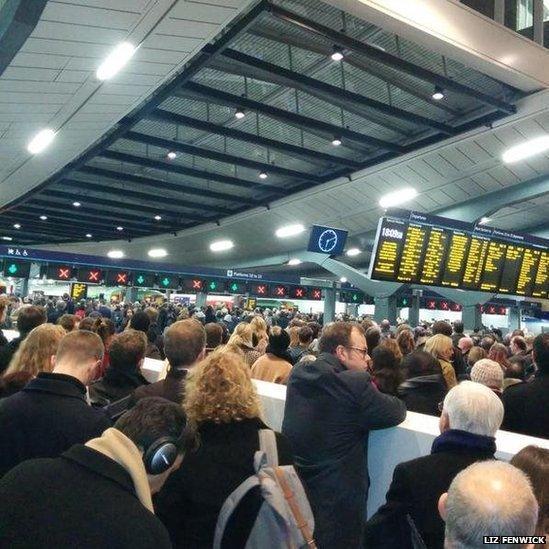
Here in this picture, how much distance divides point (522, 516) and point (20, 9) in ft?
19.0

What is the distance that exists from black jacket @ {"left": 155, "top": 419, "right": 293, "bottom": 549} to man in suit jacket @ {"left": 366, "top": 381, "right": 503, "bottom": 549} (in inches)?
17.2

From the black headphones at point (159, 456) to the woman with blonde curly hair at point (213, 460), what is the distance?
43cm

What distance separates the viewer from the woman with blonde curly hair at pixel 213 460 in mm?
1944

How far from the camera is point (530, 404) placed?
352 centimetres

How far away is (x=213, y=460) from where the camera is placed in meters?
2.00

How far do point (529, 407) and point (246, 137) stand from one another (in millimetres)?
11702

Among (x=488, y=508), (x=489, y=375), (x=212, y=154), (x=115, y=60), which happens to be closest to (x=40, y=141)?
(x=115, y=60)

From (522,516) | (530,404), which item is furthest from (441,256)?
(522,516)

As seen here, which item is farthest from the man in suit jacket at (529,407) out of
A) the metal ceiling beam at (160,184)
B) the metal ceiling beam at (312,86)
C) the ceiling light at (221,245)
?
the ceiling light at (221,245)

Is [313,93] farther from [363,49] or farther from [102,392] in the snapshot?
[102,392]

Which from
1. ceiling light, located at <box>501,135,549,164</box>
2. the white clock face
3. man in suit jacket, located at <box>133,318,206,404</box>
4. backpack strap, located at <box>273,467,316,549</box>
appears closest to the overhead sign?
the white clock face

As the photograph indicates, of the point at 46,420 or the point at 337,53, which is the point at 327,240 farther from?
the point at 46,420

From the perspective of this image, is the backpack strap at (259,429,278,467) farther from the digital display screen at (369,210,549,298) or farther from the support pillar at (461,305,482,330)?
the support pillar at (461,305,482,330)

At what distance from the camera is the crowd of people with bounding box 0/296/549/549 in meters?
1.23
